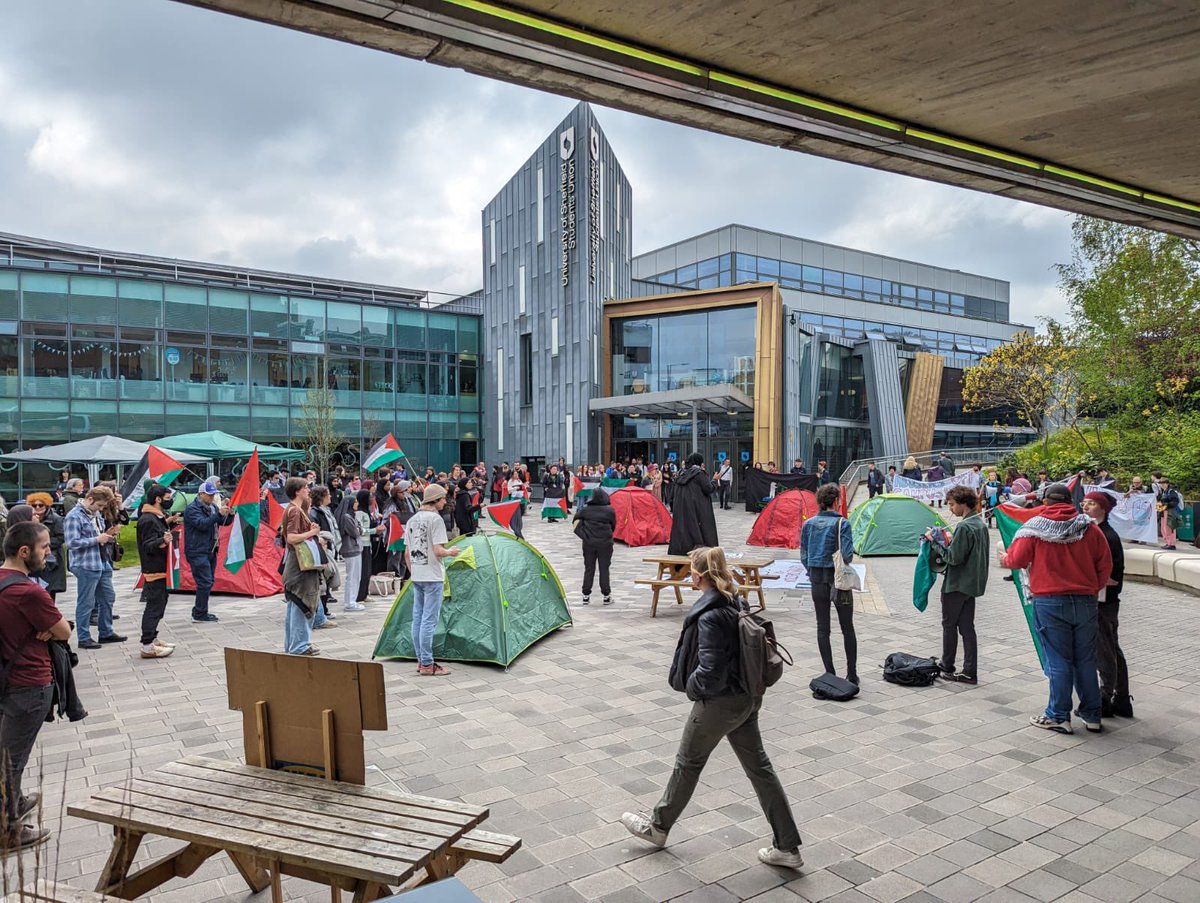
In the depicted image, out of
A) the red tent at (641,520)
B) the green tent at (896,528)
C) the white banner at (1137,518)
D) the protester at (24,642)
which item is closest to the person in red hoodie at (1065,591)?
the protester at (24,642)

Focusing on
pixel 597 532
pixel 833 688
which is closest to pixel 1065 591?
pixel 833 688

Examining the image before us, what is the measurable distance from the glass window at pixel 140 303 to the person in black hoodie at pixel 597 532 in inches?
1070

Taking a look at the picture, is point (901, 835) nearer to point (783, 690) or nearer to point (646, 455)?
point (783, 690)

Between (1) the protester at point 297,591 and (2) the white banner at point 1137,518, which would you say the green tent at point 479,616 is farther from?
(2) the white banner at point 1137,518

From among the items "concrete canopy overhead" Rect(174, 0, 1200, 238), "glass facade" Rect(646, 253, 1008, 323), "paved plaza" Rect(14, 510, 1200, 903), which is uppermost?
"glass facade" Rect(646, 253, 1008, 323)

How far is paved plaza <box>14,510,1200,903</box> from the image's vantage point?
423cm

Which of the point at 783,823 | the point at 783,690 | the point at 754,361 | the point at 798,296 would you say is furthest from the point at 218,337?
the point at 783,823

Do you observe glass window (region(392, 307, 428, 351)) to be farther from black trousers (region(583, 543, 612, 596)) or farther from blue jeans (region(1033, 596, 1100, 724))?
blue jeans (region(1033, 596, 1100, 724))

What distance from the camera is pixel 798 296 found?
1585 inches

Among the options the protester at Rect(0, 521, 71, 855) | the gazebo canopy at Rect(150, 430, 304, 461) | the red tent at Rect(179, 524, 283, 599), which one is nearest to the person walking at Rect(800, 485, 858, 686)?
the protester at Rect(0, 521, 71, 855)

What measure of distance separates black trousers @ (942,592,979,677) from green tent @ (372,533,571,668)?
4.48 metres

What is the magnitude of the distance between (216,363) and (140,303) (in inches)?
139

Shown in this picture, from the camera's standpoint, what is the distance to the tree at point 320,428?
31473mm

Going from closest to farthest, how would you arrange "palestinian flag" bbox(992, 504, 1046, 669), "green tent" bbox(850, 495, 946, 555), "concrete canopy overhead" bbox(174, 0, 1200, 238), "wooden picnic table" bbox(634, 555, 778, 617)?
"concrete canopy overhead" bbox(174, 0, 1200, 238) < "palestinian flag" bbox(992, 504, 1046, 669) < "wooden picnic table" bbox(634, 555, 778, 617) < "green tent" bbox(850, 495, 946, 555)
